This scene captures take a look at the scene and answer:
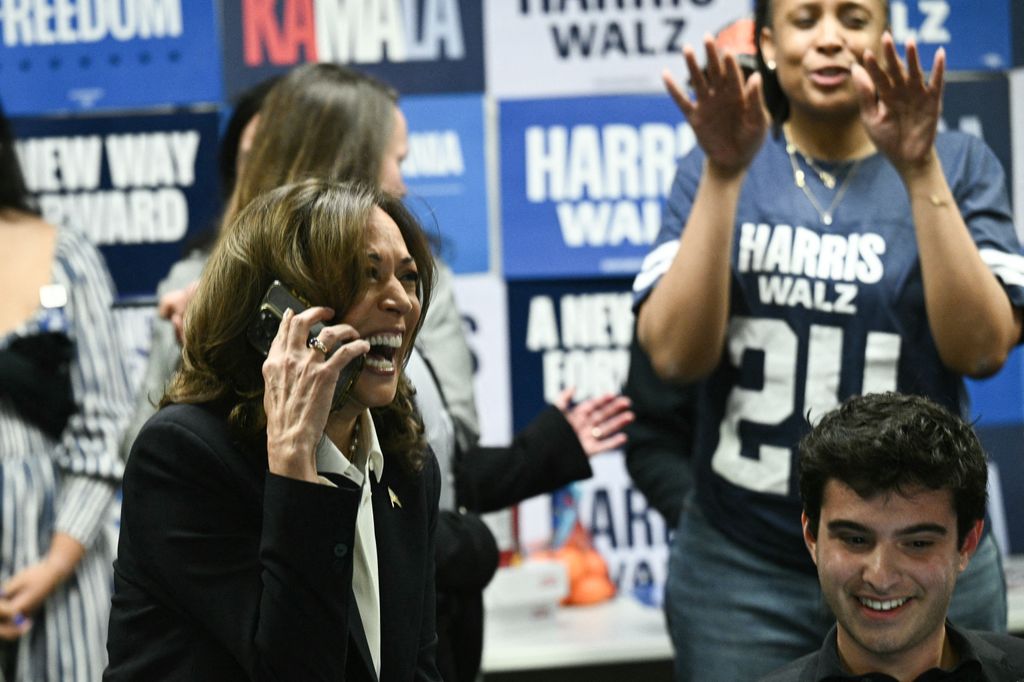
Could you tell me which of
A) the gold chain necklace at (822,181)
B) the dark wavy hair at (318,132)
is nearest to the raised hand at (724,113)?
the gold chain necklace at (822,181)

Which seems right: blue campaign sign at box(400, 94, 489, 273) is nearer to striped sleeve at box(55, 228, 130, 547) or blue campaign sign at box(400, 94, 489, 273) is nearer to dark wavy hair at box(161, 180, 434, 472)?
striped sleeve at box(55, 228, 130, 547)

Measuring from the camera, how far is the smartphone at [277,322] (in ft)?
5.74

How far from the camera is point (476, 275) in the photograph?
3.83 m

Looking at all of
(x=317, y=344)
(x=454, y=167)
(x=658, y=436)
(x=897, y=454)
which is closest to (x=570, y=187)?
(x=454, y=167)

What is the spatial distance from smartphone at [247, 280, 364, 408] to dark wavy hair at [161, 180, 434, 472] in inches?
0.7

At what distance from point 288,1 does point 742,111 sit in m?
1.70

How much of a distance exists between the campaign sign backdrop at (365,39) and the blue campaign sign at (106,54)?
0.08 metres

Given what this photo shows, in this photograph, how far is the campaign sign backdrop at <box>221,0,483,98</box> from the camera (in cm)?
377

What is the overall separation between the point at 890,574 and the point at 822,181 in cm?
84

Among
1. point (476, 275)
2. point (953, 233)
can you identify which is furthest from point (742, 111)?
point (476, 275)

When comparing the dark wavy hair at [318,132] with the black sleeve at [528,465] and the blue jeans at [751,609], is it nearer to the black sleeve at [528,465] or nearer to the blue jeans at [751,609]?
the black sleeve at [528,465]

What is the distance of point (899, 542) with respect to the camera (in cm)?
198

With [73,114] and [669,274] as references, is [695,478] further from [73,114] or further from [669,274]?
[73,114]

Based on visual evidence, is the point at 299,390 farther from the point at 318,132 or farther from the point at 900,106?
the point at 900,106
